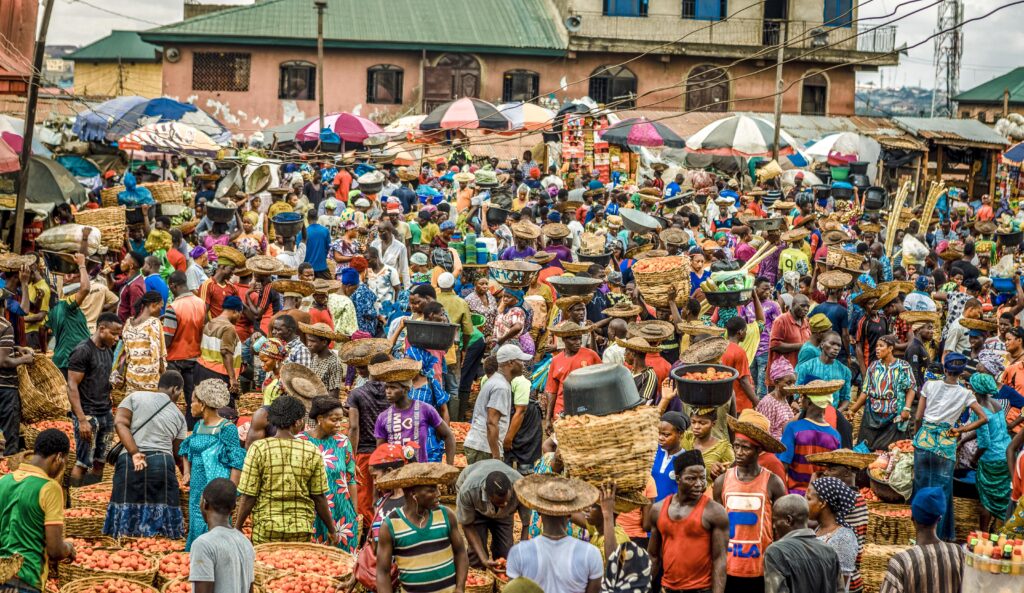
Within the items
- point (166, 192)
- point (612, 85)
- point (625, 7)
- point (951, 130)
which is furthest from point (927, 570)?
point (625, 7)

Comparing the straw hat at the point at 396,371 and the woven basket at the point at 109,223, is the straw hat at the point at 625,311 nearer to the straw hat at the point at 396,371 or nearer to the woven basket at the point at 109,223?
the straw hat at the point at 396,371

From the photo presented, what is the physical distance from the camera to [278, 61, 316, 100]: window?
37.7 m

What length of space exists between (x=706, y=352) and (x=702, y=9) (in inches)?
1245

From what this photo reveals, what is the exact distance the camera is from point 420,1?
39.3 meters

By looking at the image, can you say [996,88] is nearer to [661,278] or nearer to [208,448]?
[661,278]

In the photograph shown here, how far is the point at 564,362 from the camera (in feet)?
32.0

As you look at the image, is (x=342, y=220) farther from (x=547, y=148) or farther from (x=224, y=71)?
(x=224, y=71)

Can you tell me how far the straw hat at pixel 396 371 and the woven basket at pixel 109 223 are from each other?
Result: 7089 millimetres

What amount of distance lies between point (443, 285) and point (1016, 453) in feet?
17.7

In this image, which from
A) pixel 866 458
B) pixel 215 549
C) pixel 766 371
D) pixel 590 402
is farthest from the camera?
pixel 766 371

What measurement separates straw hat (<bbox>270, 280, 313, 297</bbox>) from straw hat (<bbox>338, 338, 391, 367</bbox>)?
1271mm

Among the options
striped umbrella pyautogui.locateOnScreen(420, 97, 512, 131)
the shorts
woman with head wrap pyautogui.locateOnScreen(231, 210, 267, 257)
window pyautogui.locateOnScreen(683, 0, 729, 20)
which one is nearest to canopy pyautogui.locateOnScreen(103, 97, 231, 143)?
striped umbrella pyautogui.locateOnScreen(420, 97, 512, 131)

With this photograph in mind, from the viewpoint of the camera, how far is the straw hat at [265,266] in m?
12.1

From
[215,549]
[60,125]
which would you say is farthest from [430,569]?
[60,125]
